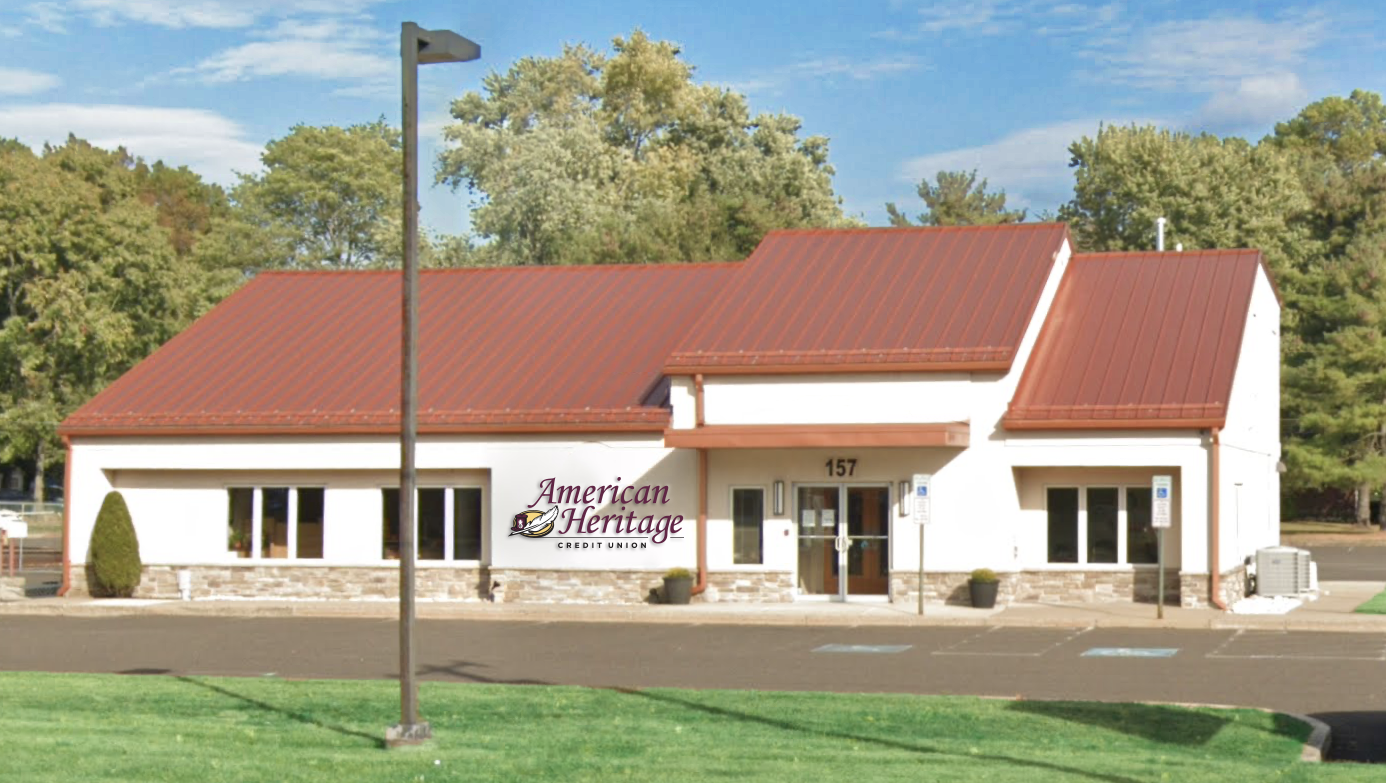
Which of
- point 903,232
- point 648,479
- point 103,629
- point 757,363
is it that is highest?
point 903,232

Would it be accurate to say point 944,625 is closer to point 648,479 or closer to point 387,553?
point 648,479

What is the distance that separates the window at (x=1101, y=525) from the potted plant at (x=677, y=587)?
6.64m

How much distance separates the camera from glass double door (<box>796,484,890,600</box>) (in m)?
32.9

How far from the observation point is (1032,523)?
3278 centimetres

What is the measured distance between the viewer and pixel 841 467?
32812 mm

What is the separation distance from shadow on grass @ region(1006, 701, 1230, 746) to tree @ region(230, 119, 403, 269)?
65171 mm

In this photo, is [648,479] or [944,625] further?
[648,479]

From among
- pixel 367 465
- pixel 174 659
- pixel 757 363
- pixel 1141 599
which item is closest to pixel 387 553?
pixel 367 465

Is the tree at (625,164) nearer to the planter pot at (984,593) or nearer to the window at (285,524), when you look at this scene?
the window at (285,524)

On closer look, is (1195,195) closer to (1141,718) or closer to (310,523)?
(310,523)

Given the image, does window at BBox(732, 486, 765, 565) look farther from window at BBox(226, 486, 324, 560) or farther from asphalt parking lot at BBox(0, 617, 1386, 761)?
window at BBox(226, 486, 324, 560)

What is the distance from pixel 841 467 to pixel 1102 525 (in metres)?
4.82

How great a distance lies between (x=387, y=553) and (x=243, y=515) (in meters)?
3.39

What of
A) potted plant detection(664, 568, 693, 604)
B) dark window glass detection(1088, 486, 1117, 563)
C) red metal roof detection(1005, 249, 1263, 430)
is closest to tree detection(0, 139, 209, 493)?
potted plant detection(664, 568, 693, 604)
